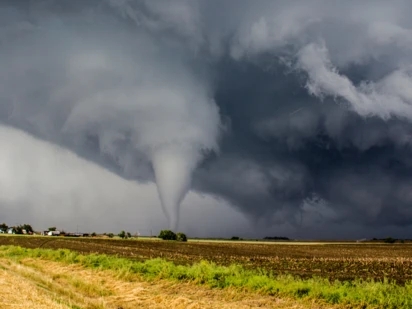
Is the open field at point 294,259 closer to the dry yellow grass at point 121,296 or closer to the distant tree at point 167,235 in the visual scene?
the dry yellow grass at point 121,296

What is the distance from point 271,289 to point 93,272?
Answer: 14.8 m

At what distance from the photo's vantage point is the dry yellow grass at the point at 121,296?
1416cm

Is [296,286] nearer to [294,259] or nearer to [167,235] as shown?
[294,259]

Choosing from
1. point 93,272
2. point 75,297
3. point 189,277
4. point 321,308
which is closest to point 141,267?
point 93,272

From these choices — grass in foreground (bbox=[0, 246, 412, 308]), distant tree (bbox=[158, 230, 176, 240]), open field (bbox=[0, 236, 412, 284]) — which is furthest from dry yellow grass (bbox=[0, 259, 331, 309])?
distant tree (bbox=[158, 230, 176, 240])

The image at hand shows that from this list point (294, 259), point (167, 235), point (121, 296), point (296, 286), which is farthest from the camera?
point (167, 235)

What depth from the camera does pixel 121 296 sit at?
62.8 feet

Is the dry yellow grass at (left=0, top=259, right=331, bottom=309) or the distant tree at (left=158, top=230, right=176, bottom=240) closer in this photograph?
the dry yellow grass at (left=0, top=259, right=331, bottom=309)

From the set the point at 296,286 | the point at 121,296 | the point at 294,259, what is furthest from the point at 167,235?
the point at 296,286

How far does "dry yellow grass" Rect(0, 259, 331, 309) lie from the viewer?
46.5ft

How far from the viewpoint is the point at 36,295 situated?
14.4 metres

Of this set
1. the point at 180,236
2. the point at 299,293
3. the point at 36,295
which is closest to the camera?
the point at 36,295

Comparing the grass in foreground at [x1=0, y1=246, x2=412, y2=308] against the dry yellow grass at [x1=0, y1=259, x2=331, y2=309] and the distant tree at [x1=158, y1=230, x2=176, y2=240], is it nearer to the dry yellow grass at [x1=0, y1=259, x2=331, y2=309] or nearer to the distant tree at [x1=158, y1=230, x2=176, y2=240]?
the dry yellow grass at [x1=0, y1=259, x2=331, y2=309]

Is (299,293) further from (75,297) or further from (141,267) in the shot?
(141,267)
